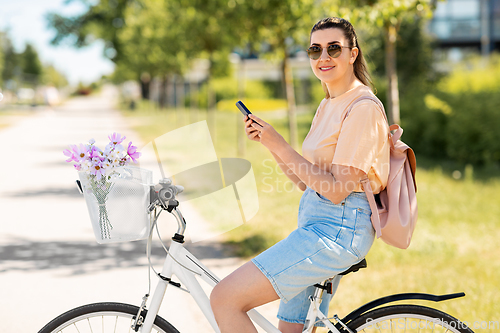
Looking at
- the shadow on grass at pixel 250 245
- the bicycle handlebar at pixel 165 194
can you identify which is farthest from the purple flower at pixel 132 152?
the shadow on grass at pixel 250 245

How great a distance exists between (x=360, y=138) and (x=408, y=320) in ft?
2.66

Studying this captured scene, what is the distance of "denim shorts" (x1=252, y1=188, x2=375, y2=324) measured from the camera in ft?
6.46

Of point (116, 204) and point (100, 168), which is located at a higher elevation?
point (100, 168)

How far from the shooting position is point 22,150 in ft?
47.3

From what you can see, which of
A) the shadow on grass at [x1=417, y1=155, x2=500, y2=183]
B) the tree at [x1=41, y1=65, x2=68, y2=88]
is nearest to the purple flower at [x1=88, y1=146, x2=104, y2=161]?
the shadow on grass at [x1=417, y1=155, x2=500, y2=183]

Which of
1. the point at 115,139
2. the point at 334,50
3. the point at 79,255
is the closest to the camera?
the point at 115,139

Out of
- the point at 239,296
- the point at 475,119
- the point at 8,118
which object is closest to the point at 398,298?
the point at 239,296

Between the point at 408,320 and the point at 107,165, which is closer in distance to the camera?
the point at 107,165

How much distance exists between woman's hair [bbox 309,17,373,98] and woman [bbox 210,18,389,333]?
0.10 ft

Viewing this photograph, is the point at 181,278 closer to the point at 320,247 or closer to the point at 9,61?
the point at 320,247

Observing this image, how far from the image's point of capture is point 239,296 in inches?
76.7

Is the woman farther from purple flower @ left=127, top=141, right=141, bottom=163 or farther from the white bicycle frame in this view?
purple flower @ left=127, top=141, right=141, bottom=163

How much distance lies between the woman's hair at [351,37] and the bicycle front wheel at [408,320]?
951 mm

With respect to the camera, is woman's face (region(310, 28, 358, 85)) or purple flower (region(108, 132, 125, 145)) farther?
woman's face (region(310, 28, 358, 85))
